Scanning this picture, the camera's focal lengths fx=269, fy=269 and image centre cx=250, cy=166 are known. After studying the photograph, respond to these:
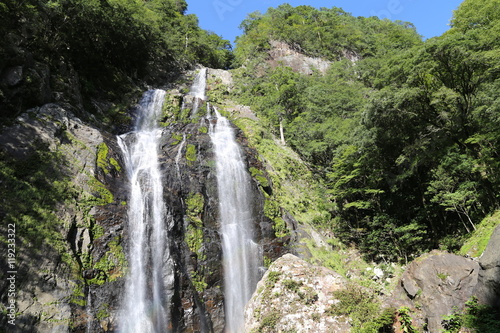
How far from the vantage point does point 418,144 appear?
13.7 m

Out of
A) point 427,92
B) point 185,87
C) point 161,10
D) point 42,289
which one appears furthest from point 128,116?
point 161,10

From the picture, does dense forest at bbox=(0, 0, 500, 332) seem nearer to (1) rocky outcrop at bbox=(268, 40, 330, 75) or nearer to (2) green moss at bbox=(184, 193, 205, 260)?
(2) green moss at bbox=(184, 193, 205, 260)

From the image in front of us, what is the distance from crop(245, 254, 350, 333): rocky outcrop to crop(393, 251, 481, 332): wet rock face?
61.6 inches

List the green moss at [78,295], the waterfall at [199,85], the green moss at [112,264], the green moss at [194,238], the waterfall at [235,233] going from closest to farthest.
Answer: the green moss at [78,295] < the green moss at [112,264] < the waterfall at [235,233] < the green moss at [194,238] < the waterfall at [199,85]

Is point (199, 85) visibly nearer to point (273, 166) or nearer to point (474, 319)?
point (273, 166)

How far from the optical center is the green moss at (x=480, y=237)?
385 inches

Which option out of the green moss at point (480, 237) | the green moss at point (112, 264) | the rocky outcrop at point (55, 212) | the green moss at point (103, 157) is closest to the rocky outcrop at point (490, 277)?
the green moss at point (480, 237)

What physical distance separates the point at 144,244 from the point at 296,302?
697 cm

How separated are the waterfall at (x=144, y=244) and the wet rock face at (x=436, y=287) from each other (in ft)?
26.8

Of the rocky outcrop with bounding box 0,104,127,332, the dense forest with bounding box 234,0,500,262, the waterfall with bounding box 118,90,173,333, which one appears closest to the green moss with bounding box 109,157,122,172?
the rocky outcrop with bounding box 0,104,127,332

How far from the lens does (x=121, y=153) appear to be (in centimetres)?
1440

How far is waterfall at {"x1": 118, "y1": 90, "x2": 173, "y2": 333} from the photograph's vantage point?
9.77m

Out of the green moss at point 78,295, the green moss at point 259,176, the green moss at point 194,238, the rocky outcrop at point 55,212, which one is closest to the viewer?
the rocky outcrop at point 55,212

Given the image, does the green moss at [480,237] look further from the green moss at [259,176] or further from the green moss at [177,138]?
the green moss at [177,138]
